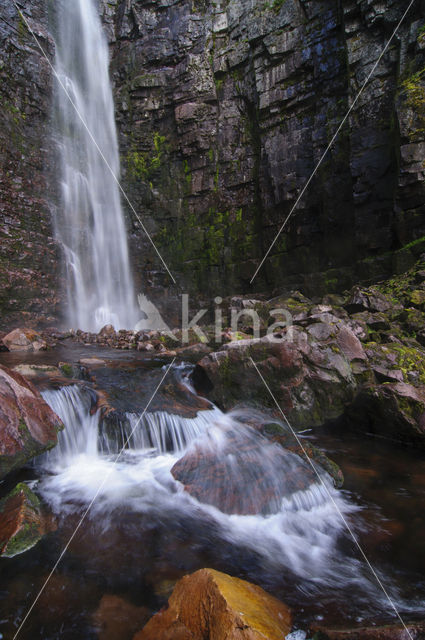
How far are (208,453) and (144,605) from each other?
2.06m

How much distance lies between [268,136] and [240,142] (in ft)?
5.70

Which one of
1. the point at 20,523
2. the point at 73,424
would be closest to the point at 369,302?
the point at 73,424

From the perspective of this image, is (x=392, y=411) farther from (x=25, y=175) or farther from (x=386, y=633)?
(x=25, y=175)

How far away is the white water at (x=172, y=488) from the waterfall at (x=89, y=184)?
451 inches

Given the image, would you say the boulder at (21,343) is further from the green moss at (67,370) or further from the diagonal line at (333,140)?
the diagonal line at (333,140)

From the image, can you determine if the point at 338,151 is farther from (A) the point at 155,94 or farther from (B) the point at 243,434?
(B) the point at 243,434

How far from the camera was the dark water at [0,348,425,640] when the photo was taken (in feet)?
6.78

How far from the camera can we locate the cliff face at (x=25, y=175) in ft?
43.7

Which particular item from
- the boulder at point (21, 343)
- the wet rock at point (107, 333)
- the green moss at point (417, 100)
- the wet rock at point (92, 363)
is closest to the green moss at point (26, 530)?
the wet rock at point (92, 363)

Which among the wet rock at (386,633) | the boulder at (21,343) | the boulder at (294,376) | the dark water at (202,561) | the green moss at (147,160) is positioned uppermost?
the green moss at (147,160)

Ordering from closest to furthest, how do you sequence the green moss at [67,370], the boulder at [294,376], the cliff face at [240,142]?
the boulder at [294,376]
the green moss at [67,370]
the cliff face at [240,142]

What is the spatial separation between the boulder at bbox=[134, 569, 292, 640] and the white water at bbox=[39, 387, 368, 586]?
816mm

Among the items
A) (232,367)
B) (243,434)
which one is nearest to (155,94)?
(232,367)

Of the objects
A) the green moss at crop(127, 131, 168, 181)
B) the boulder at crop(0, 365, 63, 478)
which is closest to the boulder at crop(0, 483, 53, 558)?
the boulder at crop(0, 365, 63, 478)
